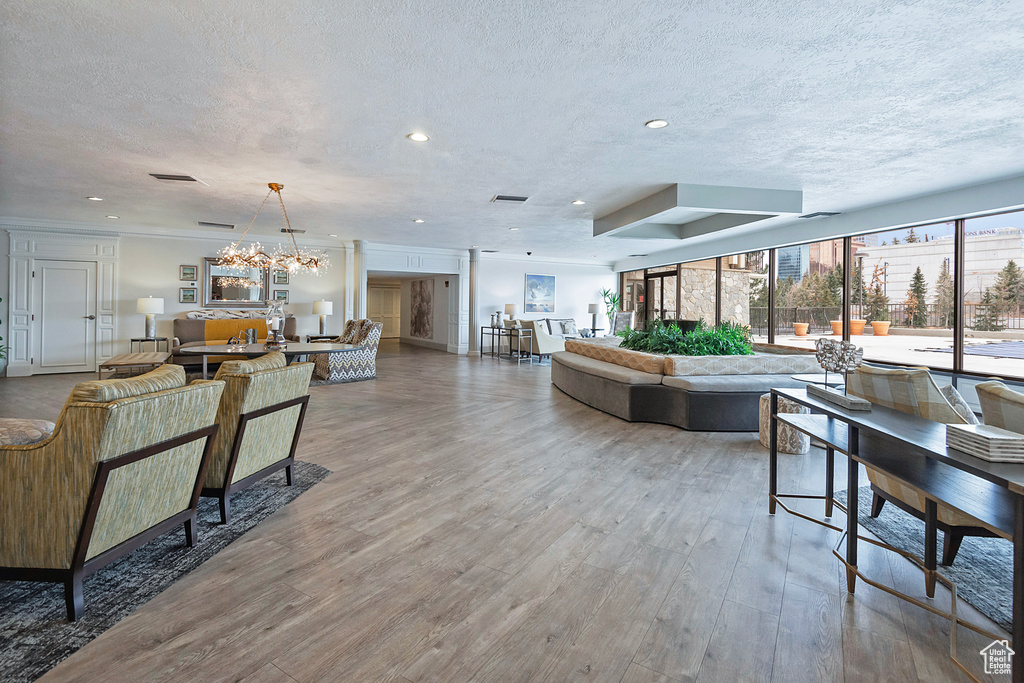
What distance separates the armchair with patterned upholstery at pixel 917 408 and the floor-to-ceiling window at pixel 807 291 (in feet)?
19.7

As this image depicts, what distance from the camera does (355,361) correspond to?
786 cm

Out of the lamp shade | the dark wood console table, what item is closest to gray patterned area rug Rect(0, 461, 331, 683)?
the dark wood console table

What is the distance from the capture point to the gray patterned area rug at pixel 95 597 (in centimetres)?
165

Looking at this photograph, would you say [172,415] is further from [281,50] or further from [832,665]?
[832,665]

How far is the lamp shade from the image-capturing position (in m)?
8.15

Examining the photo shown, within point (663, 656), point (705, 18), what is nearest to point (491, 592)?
point (663, 656)

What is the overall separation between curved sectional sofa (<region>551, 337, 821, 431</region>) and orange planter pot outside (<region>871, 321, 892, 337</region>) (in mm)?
2653

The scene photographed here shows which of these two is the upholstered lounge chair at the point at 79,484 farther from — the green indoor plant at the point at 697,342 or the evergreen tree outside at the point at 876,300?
the evergreen tree outside at the point at 876,300

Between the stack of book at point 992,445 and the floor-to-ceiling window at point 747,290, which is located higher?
the floor-to-ceiling window at point 747,290

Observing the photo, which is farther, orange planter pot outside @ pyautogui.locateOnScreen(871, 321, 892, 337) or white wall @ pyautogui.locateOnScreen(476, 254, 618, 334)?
white wall @ pyautogui.locateOnScreen(476, 254, 618, 334)

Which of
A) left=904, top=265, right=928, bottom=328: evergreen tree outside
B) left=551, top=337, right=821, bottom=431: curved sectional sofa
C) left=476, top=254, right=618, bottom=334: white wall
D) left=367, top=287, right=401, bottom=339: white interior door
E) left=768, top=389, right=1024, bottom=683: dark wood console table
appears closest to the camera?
left=768, top=389, right=1024, bottom=683: dark wood console table

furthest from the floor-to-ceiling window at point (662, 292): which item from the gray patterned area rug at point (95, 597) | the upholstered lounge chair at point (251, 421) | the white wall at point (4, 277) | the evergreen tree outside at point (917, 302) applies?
the white wall at point (4, 277)

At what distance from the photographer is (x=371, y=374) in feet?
26.5

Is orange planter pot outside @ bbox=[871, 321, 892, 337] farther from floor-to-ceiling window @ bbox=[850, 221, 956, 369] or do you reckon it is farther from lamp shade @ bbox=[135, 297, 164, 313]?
lamp shade @ bbox=[135, 297, 164, 313]
